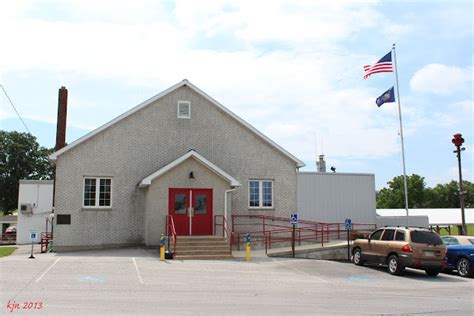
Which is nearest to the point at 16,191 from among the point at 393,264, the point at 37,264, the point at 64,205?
the point at 64,205

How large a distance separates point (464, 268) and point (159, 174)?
42.4 ft

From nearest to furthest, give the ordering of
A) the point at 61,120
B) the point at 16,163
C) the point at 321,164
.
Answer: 1. the point at 61,120
2. the point at 321,164
3. the point at 16,163

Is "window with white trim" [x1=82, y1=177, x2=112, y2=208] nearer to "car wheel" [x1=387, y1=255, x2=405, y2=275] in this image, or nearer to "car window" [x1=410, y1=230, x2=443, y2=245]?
"car wheel" [x1=387, y1=255, x2=405, y2=275]

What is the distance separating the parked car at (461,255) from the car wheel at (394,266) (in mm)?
2844

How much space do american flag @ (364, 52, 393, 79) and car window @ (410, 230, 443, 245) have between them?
11.9 metres

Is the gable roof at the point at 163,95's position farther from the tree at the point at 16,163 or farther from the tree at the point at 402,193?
the tree at the point at 402,193

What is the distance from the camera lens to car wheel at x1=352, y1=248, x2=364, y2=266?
19.8m

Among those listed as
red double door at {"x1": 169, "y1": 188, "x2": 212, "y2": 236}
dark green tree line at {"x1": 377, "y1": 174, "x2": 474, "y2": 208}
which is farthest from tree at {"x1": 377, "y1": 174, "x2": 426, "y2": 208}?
red double door at {"x1": 169, "y1": 188, "x2": 212, "y2": 236}

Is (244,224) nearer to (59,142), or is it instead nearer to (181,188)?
(181,188)

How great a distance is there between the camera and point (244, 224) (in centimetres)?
2489

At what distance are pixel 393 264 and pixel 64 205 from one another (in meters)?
14.2

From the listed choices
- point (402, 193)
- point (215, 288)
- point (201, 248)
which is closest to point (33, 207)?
point (201, 248)

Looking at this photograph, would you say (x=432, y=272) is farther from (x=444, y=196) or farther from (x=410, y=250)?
(x=444, y=196)

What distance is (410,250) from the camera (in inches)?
669
